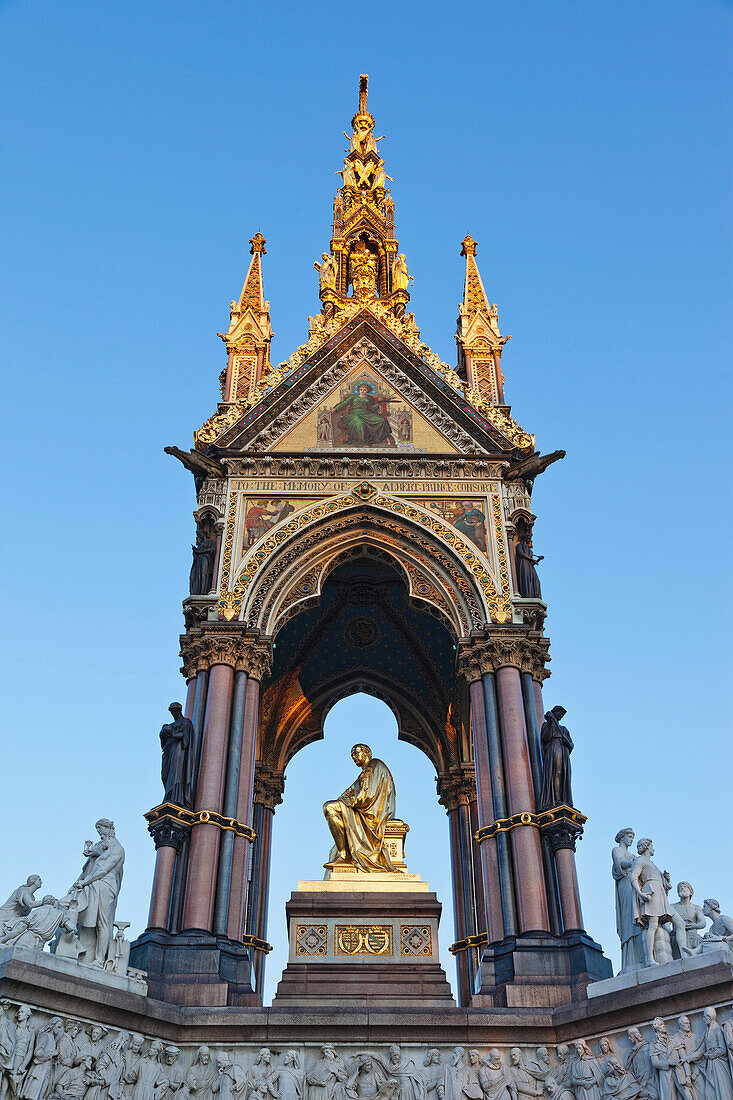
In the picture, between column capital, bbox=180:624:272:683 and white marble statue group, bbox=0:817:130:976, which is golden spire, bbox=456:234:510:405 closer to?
column capital, bbox=180:624:272:683

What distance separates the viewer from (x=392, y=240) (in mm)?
29703

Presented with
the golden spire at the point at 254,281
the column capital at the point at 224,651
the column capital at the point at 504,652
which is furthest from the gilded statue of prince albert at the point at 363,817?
the golden spire at the point at 254,281

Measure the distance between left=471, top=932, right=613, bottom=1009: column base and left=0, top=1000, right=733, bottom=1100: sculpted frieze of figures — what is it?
31.9 inches

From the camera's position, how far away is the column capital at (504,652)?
19812 millimetres

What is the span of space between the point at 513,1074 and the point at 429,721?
34.0ft

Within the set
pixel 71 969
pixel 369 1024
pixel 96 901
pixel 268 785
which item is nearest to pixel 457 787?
pixel 268 785

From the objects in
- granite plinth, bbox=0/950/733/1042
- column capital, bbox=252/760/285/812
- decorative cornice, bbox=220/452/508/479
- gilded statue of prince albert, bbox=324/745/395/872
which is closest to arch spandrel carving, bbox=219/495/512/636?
decorative cornice, bbox=220/452/508/479

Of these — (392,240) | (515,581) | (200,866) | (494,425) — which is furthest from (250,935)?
(392,240)

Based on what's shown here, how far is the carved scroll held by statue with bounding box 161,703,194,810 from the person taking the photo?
711 inches

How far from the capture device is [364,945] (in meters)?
18.2

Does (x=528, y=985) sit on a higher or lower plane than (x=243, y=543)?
lower

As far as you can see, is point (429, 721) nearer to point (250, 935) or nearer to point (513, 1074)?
point (250, 935)

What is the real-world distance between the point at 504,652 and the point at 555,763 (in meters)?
2.29

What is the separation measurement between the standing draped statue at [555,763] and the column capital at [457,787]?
17.7 feet
